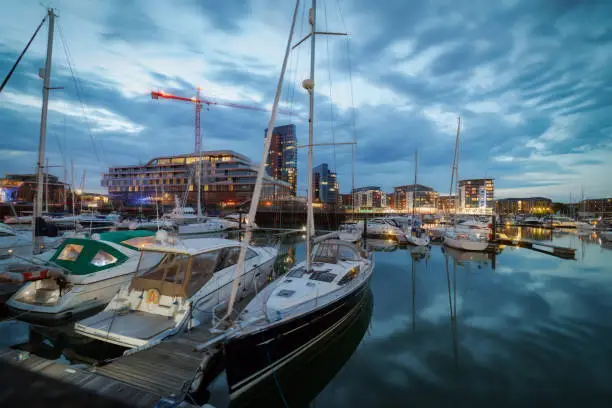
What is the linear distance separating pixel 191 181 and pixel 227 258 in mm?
72802

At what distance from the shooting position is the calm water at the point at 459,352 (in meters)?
5.70

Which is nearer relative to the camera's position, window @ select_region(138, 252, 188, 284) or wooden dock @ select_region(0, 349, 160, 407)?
wooden dock @ select_region(0, 349, 160, 407)

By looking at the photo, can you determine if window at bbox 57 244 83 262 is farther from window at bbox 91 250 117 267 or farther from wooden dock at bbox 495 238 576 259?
wooden dock at bbox 495 238 576 259

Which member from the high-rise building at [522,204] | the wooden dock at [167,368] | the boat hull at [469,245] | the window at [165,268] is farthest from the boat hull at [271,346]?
the high-rise building at [522,204]

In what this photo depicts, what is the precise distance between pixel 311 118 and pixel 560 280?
1735cm

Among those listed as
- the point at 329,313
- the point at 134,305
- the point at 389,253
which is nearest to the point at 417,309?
the point at 329,313

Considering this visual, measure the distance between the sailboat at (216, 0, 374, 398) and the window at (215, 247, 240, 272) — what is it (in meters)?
2.07

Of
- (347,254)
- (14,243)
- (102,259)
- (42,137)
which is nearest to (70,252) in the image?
(102,259)

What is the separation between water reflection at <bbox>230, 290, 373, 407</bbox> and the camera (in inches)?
215

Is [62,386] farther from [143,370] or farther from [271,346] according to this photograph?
[271,346]

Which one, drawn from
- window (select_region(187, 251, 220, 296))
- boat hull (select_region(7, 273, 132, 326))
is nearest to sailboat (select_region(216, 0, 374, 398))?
window (select_region(187, 251, 220, 296))

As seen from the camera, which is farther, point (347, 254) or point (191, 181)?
point (191, 181)

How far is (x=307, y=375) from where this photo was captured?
638cm

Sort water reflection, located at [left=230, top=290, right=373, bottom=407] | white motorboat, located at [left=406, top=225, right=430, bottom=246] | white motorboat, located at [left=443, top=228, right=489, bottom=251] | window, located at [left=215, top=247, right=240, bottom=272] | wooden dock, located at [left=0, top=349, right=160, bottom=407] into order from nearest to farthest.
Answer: wooden dock, located at [left=0, top=349, right=160, bottom=407], water reflection, located at [left=230, top=290, right=373, bottom=407], window, located at [left=215, top=247, right=240, bottom=272], white motorboat, located at [left=443, top=228, right=489, bottom=251], white motorboat, located at [left=406, top=225, right=430, bottom=246]
